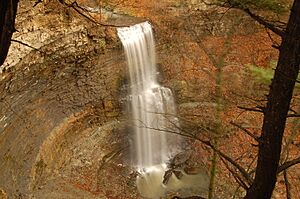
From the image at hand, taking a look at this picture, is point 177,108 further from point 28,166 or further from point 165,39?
point 28,166

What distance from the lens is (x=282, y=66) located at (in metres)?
2.98

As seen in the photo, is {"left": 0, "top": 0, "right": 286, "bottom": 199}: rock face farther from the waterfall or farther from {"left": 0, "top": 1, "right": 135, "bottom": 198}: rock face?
the waterfall

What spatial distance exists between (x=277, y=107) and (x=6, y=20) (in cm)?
217

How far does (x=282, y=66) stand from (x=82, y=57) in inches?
416

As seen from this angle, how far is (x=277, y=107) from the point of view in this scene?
10.2 ft

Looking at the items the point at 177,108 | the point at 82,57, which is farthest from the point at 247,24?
the point at 82,57

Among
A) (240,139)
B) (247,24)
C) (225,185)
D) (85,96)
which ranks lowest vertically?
(225,185)

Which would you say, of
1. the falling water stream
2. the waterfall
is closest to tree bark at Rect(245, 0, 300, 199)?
the falling water stream

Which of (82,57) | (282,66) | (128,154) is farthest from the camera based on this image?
(128,154)

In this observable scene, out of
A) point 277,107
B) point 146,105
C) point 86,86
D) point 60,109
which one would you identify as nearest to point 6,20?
point 277,107

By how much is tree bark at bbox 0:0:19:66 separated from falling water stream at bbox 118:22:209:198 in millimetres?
10247

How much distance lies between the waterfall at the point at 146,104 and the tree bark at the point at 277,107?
10182mm

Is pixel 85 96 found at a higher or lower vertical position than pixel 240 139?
higher

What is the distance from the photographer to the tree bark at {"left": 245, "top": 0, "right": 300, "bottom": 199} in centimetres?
288
